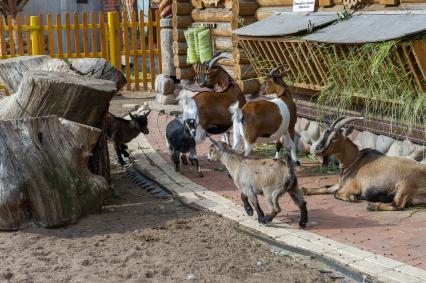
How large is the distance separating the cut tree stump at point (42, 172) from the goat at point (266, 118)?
2189mm

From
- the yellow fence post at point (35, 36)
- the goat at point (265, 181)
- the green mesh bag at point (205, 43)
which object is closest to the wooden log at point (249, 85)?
the green mesh bag at point (205, 43)

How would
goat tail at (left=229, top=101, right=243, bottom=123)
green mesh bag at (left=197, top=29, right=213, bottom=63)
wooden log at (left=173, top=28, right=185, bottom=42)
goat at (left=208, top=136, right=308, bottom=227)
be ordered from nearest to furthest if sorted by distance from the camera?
goat at (left=208, top=136, right=308, bottom=227)
goat tail at (left=229, top=101, right=243, bottom=123)
green mesh bag at (left=197, top=29, right=213, bottom=63)
wooden log at (left=173, top=28, right=185, bottom=42)

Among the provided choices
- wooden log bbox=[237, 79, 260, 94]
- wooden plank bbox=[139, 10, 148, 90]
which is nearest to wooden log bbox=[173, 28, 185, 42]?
wooden plank bbox=[139, 10, 148, 90]

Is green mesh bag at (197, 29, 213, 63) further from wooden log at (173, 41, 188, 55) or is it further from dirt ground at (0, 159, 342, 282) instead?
dirt ground at (0, 159, 342, 282)

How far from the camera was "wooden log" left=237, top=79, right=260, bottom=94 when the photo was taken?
36.3 feet

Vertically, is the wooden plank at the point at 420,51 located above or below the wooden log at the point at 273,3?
below

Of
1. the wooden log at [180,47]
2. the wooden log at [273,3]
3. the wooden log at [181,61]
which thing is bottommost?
the wooden log at [181,61]

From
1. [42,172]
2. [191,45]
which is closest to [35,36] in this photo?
[191,45]

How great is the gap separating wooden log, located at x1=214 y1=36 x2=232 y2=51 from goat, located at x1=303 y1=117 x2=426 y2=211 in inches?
204

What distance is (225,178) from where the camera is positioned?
338 inches

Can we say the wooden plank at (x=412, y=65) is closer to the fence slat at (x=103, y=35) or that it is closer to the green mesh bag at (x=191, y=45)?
the green mesh bag at (x=191, y=45)

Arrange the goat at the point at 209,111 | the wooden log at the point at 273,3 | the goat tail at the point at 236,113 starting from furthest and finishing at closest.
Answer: the wooden log at the point at 273,3 < the goat at the point at 209,111 < the goat tail at the point at 236,113

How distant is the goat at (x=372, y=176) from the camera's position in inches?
272

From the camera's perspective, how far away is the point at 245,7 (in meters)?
10.9
